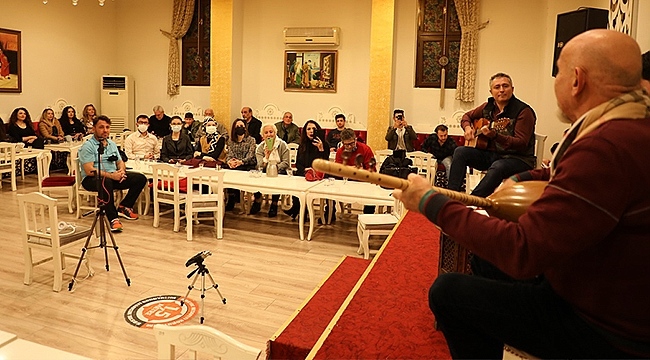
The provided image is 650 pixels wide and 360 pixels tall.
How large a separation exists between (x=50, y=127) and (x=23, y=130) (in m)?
0.54

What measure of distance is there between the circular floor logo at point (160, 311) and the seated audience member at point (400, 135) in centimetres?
589

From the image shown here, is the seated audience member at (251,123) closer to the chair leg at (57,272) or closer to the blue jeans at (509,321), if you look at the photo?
the chair leg at (57,272)

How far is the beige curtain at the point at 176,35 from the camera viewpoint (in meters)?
11.5

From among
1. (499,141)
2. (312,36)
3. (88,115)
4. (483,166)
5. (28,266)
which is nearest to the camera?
(499,141)

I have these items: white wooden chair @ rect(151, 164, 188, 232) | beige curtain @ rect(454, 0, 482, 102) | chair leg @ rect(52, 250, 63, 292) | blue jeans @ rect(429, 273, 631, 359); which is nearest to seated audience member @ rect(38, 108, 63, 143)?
white wooden chair @ rect(151, 164, 188, 232)

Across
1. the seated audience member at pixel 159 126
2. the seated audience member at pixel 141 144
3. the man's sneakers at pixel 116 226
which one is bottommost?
the man's sneakers at pixel 116 226

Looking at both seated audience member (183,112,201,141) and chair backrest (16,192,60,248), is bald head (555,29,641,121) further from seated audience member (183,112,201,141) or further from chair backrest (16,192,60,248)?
seated audience member (183,112,201,141)

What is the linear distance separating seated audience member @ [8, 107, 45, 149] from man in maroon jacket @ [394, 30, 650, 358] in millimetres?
9795

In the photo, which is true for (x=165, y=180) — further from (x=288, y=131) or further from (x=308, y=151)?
(x=288, y=131)

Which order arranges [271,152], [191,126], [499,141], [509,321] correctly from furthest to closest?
[191,126]
[271,152]
[499,141]
[509,321]

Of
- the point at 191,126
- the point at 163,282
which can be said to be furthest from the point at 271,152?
the point at 191,126

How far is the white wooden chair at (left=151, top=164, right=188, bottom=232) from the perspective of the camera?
6.27 m

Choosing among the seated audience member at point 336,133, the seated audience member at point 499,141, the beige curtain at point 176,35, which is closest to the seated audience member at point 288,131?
the seated audience member at point 336,133

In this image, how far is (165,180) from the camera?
6516mm
